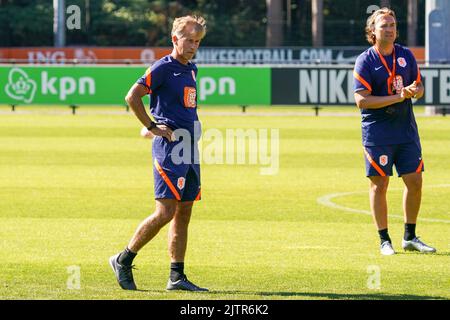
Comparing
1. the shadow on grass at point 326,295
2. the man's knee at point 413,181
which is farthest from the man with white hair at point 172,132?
the man's knee at point 413,181

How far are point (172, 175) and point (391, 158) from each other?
111 inches

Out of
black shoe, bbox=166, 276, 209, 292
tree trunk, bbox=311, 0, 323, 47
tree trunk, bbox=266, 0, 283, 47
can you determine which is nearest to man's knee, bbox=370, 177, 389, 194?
black shoe, bbox=166, 276, 209, 292

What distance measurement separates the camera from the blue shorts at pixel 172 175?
364 inches

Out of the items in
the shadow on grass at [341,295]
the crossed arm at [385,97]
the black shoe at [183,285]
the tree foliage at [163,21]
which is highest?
the tree foliage at [163,21]

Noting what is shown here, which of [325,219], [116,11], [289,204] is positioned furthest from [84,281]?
[116,11]

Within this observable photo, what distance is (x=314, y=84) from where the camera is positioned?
102 ft

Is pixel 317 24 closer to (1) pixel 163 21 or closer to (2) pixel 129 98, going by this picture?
(1) pixel 163 21

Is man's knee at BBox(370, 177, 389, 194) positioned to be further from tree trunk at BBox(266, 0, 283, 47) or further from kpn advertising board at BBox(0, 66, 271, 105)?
tree trunk at BBox(266, 0, 283, 47)

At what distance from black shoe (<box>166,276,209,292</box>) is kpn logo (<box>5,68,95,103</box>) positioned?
2421 cm

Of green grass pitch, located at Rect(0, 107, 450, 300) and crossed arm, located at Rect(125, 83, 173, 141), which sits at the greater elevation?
crossed arm, located at Rect(125, 83, 173, 141)

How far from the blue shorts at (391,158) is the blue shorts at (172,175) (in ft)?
8.19

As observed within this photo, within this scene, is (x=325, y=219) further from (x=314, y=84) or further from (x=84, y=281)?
(x=314, y=84)

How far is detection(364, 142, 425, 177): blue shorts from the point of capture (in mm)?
11297

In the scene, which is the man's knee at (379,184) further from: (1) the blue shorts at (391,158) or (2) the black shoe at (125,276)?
(2) the black shoe at (125,276)
